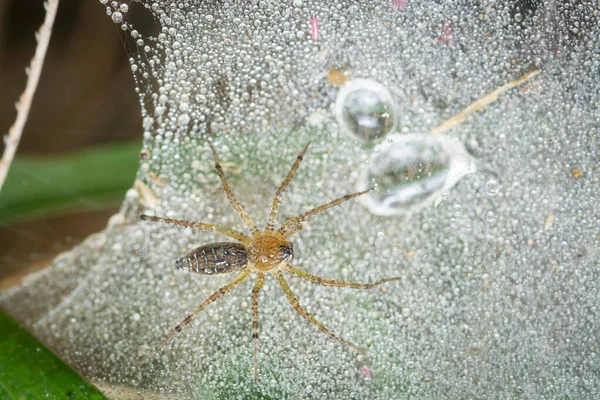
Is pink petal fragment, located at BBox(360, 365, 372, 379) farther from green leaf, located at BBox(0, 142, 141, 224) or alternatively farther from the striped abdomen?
green leaf, located at BBox(0, 142, 141, 224)

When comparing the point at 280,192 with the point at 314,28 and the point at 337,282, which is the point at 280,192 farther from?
the point at 314,28

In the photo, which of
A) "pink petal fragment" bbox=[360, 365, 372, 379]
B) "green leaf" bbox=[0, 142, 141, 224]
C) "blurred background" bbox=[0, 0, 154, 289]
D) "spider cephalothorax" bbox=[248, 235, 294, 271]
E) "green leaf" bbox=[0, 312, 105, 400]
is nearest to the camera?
"green leaf" bbox=[0, 312, 105, 400]

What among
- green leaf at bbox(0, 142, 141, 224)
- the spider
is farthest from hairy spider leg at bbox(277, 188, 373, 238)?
green leaf at bbox(0, 142, 141, 224)

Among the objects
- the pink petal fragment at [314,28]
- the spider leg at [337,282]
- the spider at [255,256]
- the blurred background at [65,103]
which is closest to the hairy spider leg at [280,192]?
the spider at [255,256]

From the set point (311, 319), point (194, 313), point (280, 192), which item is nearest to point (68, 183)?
point (194, 313)

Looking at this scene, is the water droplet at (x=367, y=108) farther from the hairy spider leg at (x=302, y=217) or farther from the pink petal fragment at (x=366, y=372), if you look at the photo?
the pink petal fragment at (x=366, y=372)

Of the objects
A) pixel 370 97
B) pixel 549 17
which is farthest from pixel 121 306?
pixel 549 17
